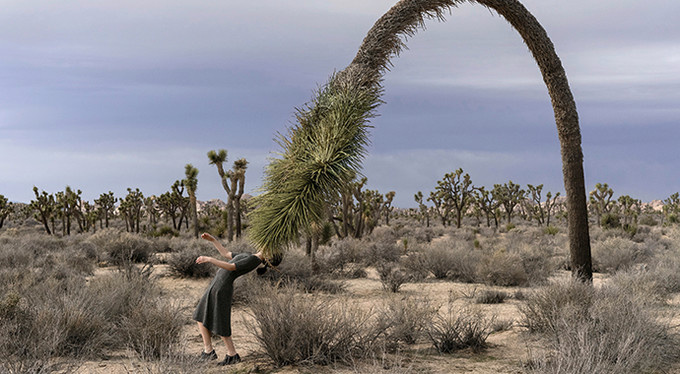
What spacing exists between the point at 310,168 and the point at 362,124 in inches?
37.8

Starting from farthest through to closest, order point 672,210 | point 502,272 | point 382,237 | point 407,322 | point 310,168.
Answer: point 672,210
point 382,237
point 502,272
point 407,322
point 310,168

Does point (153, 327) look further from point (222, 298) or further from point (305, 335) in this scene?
point (305, 335)

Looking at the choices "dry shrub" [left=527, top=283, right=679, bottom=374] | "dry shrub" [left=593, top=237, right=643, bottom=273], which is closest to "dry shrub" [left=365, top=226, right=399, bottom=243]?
"dry shrub" [left=593, top=237, right=643, bottom=273]

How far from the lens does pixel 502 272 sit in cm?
1611

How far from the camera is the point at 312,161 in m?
6.20

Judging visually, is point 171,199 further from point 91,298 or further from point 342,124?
point 342,124

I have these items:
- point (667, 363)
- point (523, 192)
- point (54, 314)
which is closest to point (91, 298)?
point (54, 314)

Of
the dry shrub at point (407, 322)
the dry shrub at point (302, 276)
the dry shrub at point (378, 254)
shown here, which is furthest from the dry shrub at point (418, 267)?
the dry shrub at point (407, 322)

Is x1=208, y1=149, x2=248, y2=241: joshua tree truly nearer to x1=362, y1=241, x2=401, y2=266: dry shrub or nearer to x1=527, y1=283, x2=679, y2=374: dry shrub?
x1=362, y1=241, x2=401, y2=266: dry shrub

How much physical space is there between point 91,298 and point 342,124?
18.1 ft

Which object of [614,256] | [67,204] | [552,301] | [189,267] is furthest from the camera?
[67,204]

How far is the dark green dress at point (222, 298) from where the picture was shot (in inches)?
288

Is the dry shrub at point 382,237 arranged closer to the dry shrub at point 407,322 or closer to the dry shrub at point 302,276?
the dry shrub at point 302,276

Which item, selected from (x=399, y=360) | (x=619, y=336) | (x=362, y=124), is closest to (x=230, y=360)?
(x=399, y=360)
